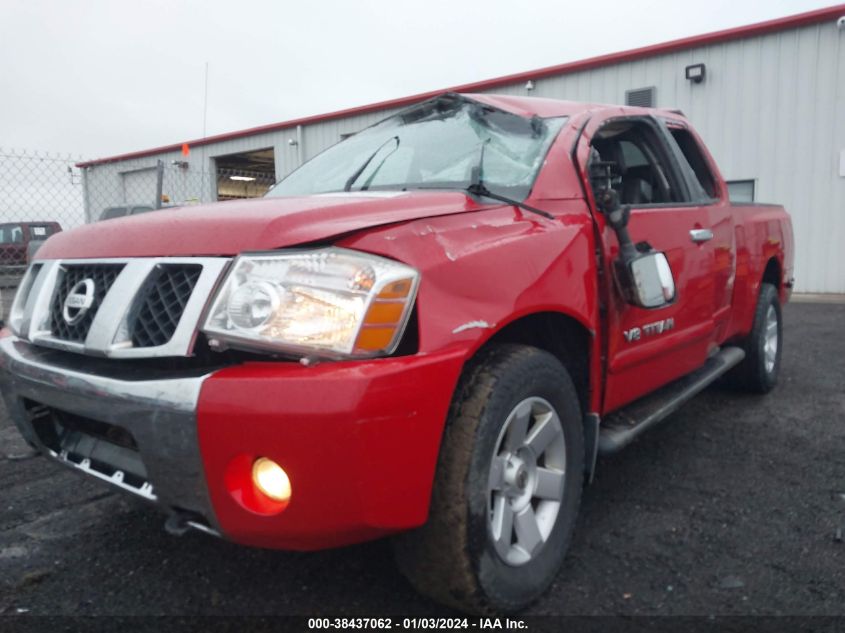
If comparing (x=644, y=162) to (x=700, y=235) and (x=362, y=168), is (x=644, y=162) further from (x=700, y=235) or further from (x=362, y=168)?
(x=362, y=168)

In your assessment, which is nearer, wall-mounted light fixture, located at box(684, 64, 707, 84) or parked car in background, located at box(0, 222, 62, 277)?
wall-mounted light fixture, located at box(684, 64, 707, 84)

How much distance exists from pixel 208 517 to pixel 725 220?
2.97 meters

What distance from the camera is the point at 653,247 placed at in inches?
107

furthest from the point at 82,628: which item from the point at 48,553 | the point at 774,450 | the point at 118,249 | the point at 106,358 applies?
the point at 774,450

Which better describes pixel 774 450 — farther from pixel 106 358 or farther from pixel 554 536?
pixel 106 358

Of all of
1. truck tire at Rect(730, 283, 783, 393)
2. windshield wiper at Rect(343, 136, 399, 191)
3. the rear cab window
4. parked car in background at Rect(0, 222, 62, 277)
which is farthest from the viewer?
parked car in background at Rect(0, 222, 62, 277)

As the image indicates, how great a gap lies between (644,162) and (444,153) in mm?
1246

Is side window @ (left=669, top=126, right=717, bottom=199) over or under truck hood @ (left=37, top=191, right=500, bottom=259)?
over

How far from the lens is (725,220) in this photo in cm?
351

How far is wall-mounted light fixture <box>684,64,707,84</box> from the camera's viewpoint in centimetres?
1128

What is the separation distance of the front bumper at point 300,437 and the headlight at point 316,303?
0.06m

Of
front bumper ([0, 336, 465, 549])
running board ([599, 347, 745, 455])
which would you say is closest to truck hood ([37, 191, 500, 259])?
front bumper ([0, 336, 465, 549])

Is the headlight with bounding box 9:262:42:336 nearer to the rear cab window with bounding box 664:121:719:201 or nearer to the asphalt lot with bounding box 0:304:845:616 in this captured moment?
the asphalt lot with bounding box 0:304:845:616

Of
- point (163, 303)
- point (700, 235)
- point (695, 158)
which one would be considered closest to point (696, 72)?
point (695, 158)
